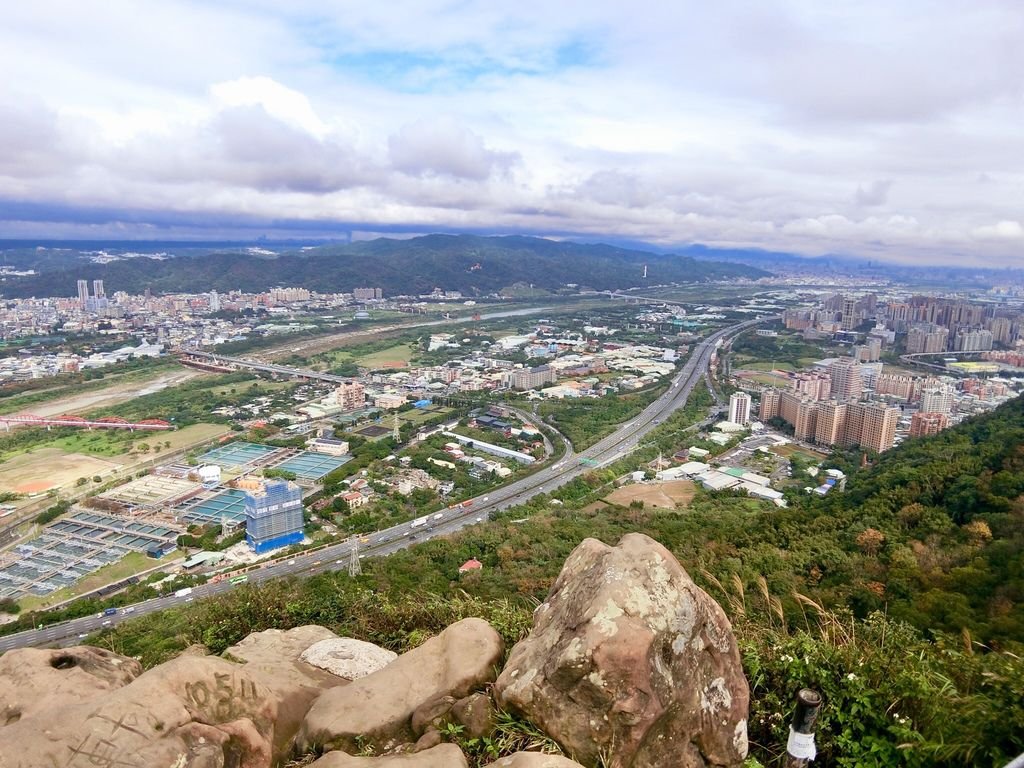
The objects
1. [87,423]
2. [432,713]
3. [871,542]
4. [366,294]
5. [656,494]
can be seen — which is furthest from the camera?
[366,294]

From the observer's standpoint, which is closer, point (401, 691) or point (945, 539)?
point (401, 691)

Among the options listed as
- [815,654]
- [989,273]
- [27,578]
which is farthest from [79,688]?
[989,273]

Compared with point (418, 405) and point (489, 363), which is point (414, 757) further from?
point (489, 363)

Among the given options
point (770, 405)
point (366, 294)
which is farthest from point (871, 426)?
point (366, 294)

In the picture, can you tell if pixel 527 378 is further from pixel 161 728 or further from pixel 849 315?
pixel 849 315

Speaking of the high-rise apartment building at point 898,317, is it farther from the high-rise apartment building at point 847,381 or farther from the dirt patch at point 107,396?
the dirt patch at point 107,396

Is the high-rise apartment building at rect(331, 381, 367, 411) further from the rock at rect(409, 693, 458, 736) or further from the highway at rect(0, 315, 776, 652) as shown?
the rock at rect(409, 693, 458, 736)

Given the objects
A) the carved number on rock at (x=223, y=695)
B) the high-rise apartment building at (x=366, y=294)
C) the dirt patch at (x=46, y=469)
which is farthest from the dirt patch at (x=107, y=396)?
the high-rise apartment building at (x=366, y=294)

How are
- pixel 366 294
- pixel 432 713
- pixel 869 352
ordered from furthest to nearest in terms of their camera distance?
pixel 366 294 < pixel 869 352 < pixel 432 713
